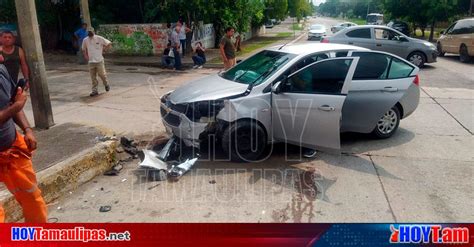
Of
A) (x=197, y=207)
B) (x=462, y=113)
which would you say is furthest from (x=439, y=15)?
(x=197, y=207)

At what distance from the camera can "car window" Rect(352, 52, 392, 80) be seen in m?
5.96

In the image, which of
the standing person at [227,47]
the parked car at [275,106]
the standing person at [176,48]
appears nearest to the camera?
the parked car at [275,106]

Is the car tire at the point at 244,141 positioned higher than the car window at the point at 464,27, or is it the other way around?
the car window at the point at 464,27

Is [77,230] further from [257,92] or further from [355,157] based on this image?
[355,157]

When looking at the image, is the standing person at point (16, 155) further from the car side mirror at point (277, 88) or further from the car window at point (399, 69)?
the car window at point (399, 69)

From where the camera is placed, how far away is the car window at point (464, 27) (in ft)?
52.6

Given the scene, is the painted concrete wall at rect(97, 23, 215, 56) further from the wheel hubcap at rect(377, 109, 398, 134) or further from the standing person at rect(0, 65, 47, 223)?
the standing person at rect(0, 65, 47, 223)

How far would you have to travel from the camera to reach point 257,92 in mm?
5066

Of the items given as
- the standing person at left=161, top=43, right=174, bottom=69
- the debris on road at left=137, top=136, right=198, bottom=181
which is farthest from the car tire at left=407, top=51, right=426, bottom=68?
the debris on road at left=137, top=136, right=198, bottom=181

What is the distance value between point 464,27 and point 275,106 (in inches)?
592

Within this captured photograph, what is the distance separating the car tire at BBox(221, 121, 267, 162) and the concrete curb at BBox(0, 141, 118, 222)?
160cm

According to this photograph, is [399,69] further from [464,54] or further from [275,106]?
[464,54]

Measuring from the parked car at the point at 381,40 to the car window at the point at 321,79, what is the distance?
9.15m

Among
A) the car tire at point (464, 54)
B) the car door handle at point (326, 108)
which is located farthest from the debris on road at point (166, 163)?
the car tire at point (464, 54)
